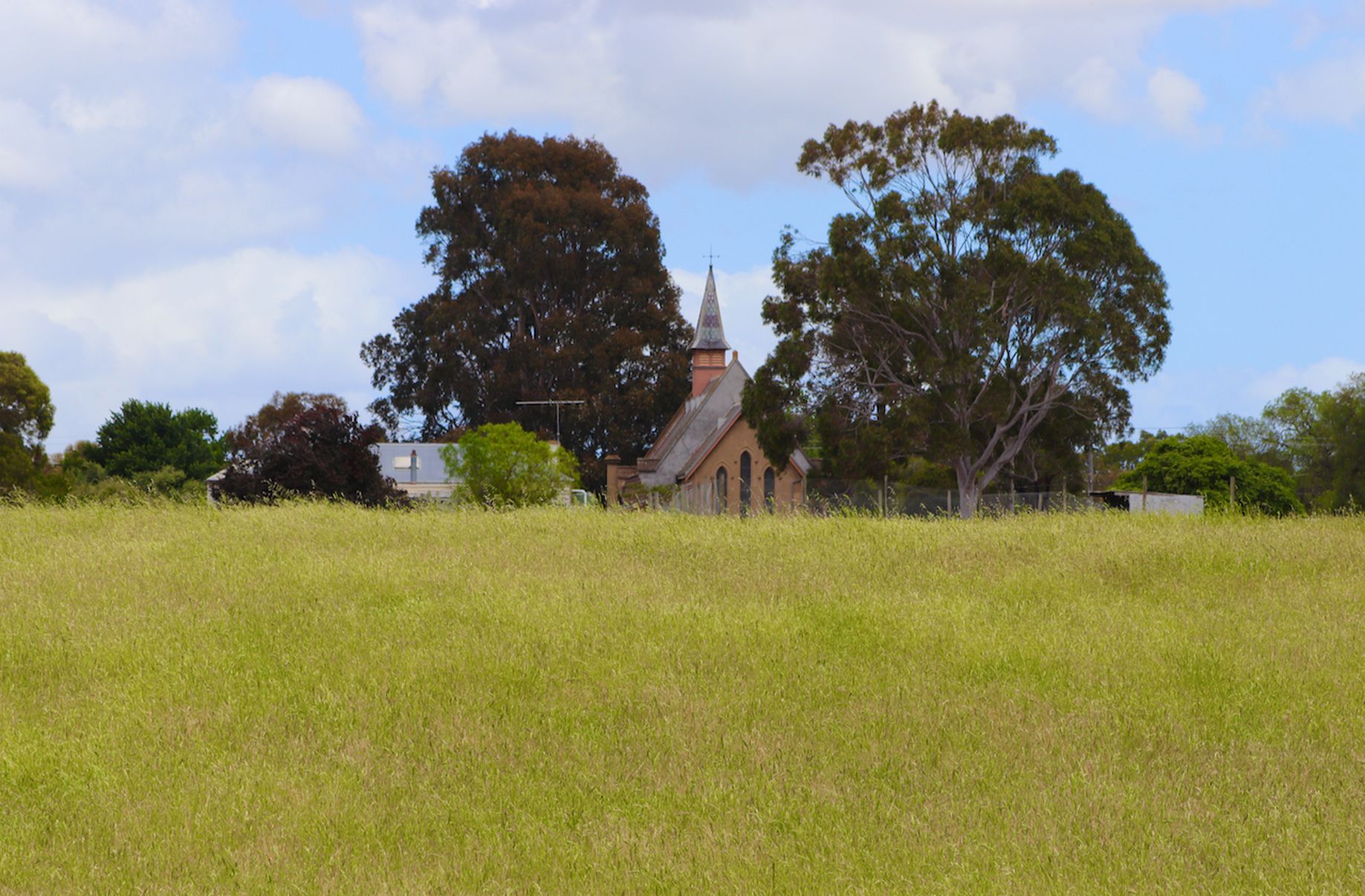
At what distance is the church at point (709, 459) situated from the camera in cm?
4888

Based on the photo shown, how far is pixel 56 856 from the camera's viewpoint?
665cm

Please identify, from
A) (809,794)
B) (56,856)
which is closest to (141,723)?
(56,856)

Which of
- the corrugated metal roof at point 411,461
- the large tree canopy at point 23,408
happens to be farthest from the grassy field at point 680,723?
the large tree canopy at point 23,408

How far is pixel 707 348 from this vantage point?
62656 mm

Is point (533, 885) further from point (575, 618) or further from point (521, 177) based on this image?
point (521, 177)

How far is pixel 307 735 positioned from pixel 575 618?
128 inches

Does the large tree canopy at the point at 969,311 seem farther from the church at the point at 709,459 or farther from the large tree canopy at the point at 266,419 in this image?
the large tree canopy at the point at 266,419

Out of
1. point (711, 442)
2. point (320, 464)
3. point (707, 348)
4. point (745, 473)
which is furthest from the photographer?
point (707, 348)

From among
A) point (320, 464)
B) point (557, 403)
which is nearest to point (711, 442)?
point (557, 403)

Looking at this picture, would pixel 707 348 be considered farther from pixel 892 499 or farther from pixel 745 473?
pixel 892 499

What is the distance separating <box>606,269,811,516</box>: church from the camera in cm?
4888

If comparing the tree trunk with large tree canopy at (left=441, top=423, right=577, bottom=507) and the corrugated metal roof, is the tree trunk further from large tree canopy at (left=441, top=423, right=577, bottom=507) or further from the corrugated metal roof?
Answer: the corrugated metal roof

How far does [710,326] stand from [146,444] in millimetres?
32530

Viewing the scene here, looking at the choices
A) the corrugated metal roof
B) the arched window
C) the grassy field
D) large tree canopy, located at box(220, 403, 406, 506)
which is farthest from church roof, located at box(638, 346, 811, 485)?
the grassy field
